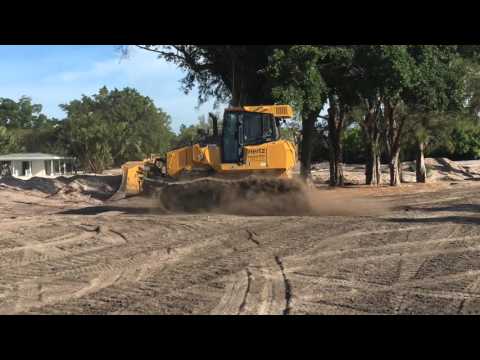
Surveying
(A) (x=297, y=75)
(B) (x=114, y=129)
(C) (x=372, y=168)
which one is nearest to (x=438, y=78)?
(A) (x=297, y=75)

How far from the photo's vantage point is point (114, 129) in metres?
61.1

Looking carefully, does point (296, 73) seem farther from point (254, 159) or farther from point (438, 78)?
point (438, 78)

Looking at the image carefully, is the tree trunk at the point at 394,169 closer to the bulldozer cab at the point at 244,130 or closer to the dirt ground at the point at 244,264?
the dirt ground at the point at 244,264

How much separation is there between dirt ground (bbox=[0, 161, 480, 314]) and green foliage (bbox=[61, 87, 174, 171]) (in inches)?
A: 1726

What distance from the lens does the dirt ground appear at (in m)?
7.07

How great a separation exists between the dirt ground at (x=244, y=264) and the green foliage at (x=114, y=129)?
43835 mm

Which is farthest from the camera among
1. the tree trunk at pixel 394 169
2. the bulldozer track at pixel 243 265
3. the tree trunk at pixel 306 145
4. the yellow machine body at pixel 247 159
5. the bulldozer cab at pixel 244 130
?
the tree trunk at pixel 394 169

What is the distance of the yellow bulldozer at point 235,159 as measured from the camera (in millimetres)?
17234

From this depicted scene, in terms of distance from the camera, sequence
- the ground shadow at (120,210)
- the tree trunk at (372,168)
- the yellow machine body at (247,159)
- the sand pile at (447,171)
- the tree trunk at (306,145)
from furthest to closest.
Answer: the sand pile at (447,171) → the tree trunk at (372,168) → the tree trunk at (306,145) → the ground shadow at (120,210) → the yellow machine body at (247,159)

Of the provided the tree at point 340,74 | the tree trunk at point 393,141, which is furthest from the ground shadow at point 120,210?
the tree trunk at point 393,141

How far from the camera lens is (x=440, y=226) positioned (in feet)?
41.9

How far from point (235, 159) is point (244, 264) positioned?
8203 mm
